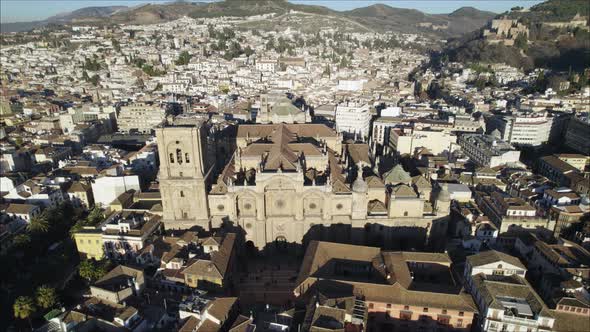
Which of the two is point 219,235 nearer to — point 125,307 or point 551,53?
point 125,307

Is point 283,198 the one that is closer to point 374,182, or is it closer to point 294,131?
point 374,182

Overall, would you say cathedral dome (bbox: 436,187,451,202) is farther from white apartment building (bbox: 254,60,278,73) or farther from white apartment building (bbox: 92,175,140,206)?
white apartment building (bbox: 254,60,278,73)

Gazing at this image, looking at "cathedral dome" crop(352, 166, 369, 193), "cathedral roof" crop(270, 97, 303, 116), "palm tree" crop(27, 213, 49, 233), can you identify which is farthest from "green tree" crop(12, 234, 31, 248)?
"cathedral roof" crop(270, 97, 303, 116)

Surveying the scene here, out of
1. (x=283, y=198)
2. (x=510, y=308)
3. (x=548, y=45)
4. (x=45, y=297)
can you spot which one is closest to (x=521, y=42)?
(x=548, y=45)

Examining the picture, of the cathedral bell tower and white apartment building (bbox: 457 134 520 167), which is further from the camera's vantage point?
white apartment building (bbox: 457 134 520 167)

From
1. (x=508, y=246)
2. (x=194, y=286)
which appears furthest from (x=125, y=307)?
(x=508, y=246)

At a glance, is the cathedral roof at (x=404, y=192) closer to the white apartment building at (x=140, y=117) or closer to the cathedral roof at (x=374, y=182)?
the cathedral roof at (x=374, y=182)

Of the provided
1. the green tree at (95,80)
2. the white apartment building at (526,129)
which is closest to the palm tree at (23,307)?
the white apartment building at (526,129)

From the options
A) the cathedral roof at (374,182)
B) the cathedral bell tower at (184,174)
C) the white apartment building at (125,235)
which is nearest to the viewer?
the cathedral bell tower at (184,174)
